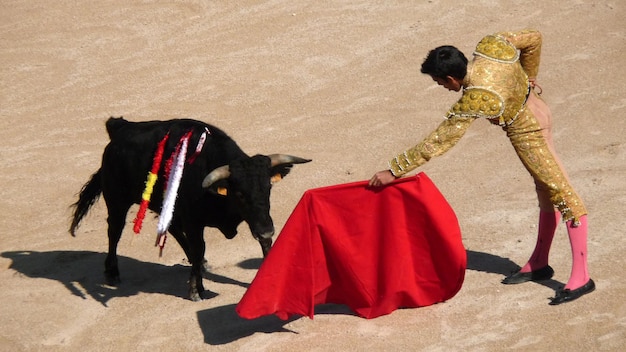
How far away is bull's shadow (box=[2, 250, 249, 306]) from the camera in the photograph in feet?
27.3

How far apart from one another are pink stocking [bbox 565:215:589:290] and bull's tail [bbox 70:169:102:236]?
381 cm

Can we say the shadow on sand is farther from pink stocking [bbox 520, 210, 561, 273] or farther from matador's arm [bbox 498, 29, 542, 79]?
matador's arm [bbox 498, 29, 542, 79]

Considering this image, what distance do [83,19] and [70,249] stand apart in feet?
19.2

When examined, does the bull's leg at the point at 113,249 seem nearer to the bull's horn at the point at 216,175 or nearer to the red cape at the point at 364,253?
the bull's horn at the point at 216,175

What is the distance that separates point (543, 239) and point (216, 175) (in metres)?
2.15

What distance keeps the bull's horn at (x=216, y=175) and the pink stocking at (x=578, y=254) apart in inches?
85.7

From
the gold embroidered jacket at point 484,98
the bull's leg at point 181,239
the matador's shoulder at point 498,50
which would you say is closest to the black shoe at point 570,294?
the gold embroidered jacket at point 484,98

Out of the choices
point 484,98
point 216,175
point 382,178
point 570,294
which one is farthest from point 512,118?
point 216,175

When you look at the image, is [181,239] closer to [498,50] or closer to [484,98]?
[484,98]

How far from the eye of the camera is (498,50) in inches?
268

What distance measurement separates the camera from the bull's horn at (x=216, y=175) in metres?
7.26

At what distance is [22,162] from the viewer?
11211 mm

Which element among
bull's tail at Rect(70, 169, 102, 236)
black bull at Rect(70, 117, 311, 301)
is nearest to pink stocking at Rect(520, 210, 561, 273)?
black bull at Rect(70, 117, 311, 301)

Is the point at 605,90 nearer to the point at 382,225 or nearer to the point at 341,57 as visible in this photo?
the point at 341,57
